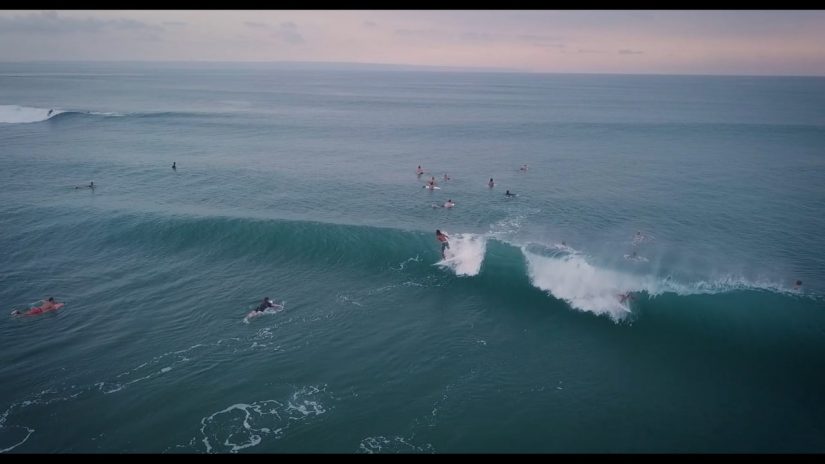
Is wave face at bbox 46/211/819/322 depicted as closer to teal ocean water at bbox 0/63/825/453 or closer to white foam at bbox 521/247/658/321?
white foam at bbox 521/247/658/321

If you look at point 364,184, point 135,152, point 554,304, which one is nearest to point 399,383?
point 554,304

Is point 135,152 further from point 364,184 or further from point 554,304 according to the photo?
point 554,304

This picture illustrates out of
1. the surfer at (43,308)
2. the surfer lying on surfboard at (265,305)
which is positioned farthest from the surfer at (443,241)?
the surfer at (43,308)

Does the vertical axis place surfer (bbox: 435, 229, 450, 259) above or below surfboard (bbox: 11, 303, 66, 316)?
above

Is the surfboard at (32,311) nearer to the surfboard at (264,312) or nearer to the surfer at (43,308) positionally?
the surfer at (43,308)

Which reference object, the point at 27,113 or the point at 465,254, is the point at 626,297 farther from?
the point at 27,113

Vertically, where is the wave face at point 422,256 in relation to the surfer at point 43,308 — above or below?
above

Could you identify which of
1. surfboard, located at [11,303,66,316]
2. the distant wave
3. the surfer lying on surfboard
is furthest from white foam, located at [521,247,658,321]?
the distant wave
